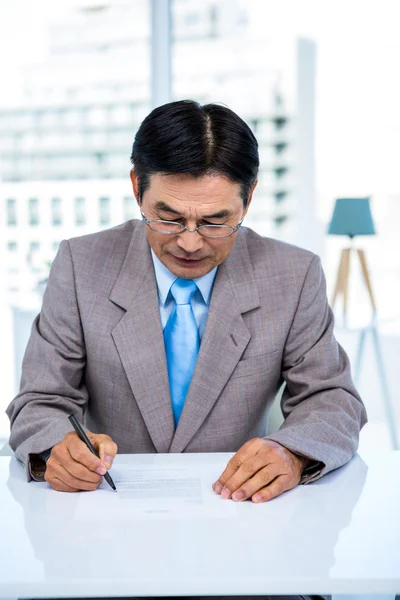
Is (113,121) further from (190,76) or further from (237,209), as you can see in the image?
(237,209)

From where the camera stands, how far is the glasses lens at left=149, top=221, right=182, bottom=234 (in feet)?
5.23

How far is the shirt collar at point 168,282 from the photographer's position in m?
1.77

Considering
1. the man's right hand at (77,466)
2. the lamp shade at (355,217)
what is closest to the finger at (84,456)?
the man's right hand at (77,466)

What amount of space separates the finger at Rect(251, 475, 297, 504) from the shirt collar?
21.7 inches

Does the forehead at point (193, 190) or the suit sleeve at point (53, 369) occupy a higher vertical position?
the forehead at point (193, 190)

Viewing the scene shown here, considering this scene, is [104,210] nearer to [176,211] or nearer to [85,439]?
[176,211]

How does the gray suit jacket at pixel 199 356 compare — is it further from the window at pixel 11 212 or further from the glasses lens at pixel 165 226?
the window at pixel 11 212

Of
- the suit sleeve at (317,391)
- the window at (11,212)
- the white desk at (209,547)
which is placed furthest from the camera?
the window at (11,212)

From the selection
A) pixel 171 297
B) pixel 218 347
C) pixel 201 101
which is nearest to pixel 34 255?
pixel 201 101

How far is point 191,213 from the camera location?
1.57m

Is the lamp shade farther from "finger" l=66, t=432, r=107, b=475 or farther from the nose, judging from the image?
"finger" l=66, t=432, r=107, b=475

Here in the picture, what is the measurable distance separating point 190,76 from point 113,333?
298cm

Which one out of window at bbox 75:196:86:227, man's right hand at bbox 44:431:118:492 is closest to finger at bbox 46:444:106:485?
man's right hand at bbox 44:431:118:492

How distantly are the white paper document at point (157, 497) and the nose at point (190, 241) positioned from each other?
0.46 meters
